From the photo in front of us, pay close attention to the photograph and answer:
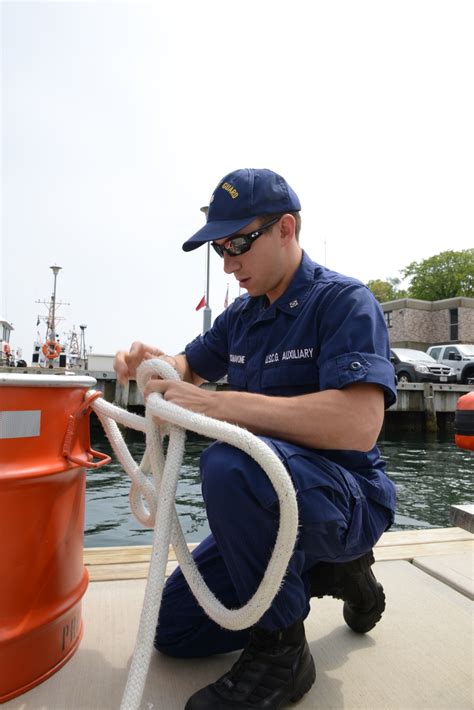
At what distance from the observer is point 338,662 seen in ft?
5.80

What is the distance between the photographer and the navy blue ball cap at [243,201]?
1.80 m

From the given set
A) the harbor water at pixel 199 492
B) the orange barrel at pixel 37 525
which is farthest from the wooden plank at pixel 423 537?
the harbor water at pixel 199 492

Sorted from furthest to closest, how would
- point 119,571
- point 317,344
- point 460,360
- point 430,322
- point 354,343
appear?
point 430,322 → point 460,360 → point 119,571 → point 317,344 → point 354,343

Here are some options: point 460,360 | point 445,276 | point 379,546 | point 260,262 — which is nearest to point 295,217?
point 260,262

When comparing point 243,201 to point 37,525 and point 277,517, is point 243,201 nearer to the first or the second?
point 277,517

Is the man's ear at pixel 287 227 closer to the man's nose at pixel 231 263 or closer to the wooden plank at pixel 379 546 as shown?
the man's nose at pixel 231 263

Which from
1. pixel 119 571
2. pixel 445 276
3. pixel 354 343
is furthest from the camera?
pixel 445 276

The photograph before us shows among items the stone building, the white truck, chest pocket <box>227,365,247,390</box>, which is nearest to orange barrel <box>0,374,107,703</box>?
chest pocket <box>227,365,247,390</box>

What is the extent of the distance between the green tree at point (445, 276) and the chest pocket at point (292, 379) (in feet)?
132

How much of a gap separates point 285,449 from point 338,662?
0.86 metres

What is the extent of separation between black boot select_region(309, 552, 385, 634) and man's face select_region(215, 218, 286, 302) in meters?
1.00

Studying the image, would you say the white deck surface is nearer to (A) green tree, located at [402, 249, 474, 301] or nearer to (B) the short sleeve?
(B) the short sleeve

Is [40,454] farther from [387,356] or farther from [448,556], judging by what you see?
[448,556]

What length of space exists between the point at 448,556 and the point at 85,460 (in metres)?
1.99
